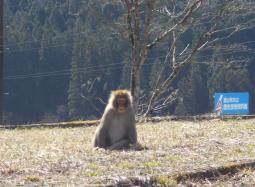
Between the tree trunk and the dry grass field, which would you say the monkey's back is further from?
the tree trunk

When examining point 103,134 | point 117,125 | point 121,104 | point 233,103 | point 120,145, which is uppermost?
point 121,104

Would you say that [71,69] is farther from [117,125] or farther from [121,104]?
[121,104]

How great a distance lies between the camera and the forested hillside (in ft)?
161

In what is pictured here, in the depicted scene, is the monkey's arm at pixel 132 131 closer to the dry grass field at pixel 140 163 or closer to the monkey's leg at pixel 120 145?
the monkey's leg at pixel 120 145

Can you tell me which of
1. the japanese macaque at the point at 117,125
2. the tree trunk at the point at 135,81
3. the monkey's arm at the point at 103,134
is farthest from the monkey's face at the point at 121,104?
the tree trunk at the point at 135,81

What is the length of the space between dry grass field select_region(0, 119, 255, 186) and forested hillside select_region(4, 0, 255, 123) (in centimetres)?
3173

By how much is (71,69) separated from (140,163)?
1865 inches

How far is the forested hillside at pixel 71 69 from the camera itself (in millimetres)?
49219

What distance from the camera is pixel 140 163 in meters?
7.41

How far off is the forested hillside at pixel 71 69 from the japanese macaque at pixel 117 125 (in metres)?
31.6

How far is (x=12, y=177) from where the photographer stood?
6.48 metres

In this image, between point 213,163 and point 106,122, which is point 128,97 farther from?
point 213,163

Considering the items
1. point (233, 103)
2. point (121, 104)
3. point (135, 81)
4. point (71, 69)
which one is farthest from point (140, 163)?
point (71, 69)

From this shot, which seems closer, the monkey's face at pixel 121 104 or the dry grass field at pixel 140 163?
the dry grass field at pixel 140 163
